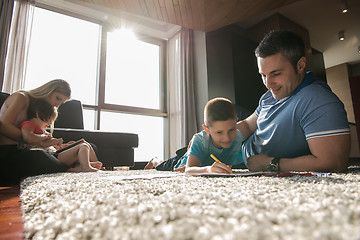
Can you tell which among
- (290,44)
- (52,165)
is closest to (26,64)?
(52,165)

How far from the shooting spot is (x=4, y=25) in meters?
2.56

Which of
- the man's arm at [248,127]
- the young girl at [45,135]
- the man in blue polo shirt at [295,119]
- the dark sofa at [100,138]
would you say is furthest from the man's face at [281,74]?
the dark sofa at [100,138]

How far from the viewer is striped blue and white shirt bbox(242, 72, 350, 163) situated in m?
0.78

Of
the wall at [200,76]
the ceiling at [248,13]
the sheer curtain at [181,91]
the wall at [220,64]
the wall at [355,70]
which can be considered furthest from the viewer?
the wall at [355,70]

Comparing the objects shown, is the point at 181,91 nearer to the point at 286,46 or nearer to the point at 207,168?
the point at 286,46

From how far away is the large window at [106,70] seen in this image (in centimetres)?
316

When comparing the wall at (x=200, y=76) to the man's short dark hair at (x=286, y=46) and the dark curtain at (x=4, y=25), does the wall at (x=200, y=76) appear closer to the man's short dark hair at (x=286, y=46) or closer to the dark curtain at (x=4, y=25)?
the man's short dark hair at (x=286, y=46)

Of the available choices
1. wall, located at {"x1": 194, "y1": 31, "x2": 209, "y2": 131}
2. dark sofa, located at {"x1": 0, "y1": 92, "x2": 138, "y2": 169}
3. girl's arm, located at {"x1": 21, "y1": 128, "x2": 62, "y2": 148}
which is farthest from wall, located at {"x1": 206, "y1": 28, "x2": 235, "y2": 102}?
girl's arm, located at {"x1": 21, "y1": 128, "x2": 62, "y2": 148}

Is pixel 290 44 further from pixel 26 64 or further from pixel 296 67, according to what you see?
pixel 26 64

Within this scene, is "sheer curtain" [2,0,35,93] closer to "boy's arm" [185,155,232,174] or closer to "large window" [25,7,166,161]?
"large window" [25,7,166,161]

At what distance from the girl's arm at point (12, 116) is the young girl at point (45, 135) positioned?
0.04 meters

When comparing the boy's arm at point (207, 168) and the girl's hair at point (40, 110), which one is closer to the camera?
the boy's arm at point (207, 168)

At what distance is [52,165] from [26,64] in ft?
7.07

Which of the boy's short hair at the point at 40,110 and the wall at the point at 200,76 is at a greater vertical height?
the wall at the point at 200,76
